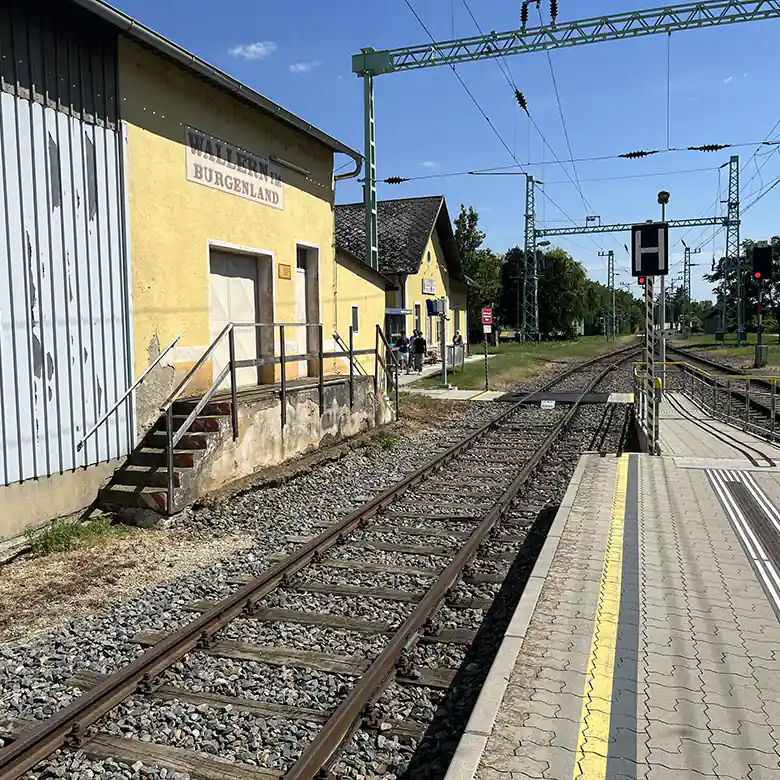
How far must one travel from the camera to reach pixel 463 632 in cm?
522

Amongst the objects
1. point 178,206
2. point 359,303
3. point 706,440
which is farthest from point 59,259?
point 706,440

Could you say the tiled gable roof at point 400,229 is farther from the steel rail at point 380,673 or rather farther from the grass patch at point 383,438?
the steel rail at point 380,673

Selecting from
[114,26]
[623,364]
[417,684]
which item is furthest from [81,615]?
[623,364]

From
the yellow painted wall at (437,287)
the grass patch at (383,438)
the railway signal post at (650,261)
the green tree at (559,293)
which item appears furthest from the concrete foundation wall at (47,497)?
the green tree at (559,293)

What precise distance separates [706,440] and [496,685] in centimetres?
1033

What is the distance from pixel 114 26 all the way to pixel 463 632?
7.56 meters

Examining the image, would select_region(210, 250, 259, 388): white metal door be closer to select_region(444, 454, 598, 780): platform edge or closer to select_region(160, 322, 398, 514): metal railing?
select_region(160, 322, 398, 514): metal railing

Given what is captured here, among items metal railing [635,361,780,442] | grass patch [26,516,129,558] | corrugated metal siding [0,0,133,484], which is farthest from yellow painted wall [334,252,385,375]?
grass patch [26,516,129,558]

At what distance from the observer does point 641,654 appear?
172 inches

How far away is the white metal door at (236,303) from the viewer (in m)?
11.1

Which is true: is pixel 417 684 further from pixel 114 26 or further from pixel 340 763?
pixel 114 26

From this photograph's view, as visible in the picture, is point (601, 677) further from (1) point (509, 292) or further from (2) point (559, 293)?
(1) point (509, 292)

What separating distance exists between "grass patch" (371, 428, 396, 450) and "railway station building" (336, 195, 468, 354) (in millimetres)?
14758

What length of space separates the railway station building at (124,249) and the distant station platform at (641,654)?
4904 mm
